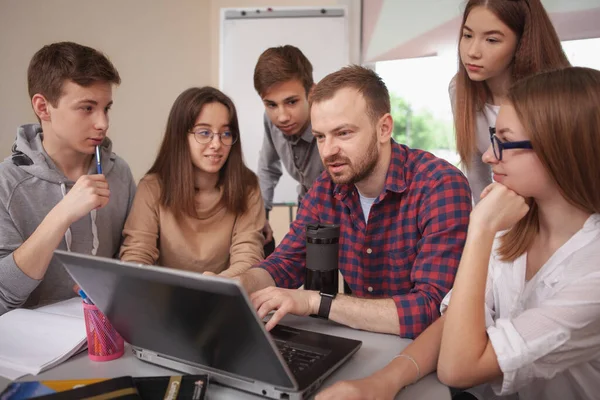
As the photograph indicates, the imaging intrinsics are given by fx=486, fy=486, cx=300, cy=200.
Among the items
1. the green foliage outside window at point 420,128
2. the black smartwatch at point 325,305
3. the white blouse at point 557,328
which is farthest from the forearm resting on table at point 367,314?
A: the green foliage outside window at point 420,128

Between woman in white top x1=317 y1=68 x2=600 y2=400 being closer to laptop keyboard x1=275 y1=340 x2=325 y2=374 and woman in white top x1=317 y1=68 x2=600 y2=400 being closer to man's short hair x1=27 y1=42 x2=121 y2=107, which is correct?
laptop keyboard x1=275 y1=340 x2=325 y2=374

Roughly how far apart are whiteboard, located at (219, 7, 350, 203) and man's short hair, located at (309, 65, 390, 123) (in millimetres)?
1770

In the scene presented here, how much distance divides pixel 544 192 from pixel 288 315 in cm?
63

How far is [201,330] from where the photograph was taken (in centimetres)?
74

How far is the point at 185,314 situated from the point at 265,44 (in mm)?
2773

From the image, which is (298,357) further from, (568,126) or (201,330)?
(568,126)

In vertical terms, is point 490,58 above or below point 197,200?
above

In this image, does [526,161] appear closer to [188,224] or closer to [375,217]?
[375,217]

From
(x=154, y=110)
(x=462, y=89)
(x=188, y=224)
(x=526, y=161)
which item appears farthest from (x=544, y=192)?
(x=154, y=110)

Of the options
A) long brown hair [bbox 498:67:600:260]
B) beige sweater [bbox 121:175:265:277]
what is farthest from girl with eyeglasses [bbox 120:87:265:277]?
long brown hair [bbox 498:67:600:260]

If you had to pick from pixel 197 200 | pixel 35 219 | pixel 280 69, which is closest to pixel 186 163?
pixel 197 200

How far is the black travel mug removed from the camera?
1.06 metres

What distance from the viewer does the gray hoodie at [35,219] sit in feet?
3.96

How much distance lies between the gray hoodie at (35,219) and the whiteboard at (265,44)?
1704mm
